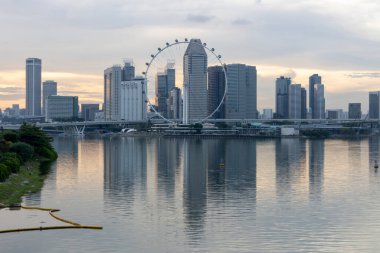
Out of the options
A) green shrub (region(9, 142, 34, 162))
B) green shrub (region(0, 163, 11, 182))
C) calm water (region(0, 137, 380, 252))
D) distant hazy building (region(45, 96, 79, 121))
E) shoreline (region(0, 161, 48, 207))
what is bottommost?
calm water (region(0, 137, 380, 252))

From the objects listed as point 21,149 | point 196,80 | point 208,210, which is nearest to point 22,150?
point 21,149

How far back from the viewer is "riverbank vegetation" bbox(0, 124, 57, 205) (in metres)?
28.0

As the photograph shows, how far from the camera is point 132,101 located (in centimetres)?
16988

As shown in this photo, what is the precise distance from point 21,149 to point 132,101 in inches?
5127

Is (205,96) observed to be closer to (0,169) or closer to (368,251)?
(0,169)

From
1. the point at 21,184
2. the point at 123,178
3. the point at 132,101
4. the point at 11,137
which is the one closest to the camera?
the point at 21,184

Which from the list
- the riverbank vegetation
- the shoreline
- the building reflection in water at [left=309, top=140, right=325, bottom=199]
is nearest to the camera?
the shoreline

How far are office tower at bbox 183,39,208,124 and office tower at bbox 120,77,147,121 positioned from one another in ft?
82.7

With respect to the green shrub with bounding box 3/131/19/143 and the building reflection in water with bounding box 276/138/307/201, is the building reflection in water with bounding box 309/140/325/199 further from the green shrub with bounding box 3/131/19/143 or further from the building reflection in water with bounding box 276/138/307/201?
the green shrub with bounding box 3/131/19/143

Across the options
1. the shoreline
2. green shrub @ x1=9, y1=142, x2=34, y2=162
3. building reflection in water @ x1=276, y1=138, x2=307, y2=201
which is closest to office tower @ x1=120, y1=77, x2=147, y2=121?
building reflection in water @ x1=276, y1=138, x2=307, y2=201

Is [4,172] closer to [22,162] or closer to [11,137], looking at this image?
[22,162]

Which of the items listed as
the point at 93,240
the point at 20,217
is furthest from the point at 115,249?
the point at 20,217

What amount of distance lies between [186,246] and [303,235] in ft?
13.0

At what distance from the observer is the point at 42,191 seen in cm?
2909
